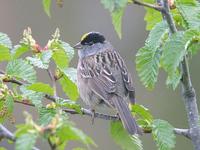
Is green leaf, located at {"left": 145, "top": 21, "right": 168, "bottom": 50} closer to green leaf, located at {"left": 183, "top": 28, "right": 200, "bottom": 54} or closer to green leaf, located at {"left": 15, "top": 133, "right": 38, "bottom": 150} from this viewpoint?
green leaf, located at {"left": 183, "top": 28, "right": 200, "bottom": 54}

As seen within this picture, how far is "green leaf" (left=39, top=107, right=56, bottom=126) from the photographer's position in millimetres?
3730

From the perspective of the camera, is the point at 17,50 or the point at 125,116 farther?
the point at 125,116

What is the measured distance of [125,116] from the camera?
437 centimetres

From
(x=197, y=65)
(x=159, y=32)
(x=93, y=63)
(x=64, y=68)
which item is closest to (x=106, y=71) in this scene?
(x=93, y=63)

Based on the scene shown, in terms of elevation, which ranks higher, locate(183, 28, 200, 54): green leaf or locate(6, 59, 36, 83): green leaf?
locate(183, 28, 200, 54): green leaf

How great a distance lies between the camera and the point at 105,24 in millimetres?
11305

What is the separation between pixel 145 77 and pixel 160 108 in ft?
23.5

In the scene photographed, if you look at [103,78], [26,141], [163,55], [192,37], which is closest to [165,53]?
[163,55]

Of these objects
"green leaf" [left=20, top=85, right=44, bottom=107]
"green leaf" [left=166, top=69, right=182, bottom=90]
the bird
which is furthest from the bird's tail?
"green leaf" [left=20, top=85, right=44, bottom=107]

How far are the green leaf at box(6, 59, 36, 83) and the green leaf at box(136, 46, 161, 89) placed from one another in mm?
533

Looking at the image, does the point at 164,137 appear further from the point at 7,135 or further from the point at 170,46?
the point at 7,135

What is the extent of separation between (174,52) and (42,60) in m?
0.79

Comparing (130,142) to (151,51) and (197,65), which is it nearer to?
(151,51)

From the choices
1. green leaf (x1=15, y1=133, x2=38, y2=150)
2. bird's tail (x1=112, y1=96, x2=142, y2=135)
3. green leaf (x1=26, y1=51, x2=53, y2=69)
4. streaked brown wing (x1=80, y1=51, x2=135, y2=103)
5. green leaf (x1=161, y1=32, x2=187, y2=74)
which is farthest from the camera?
streaked brown wing (x1=80, y1=51, x2=135, y2=103)
